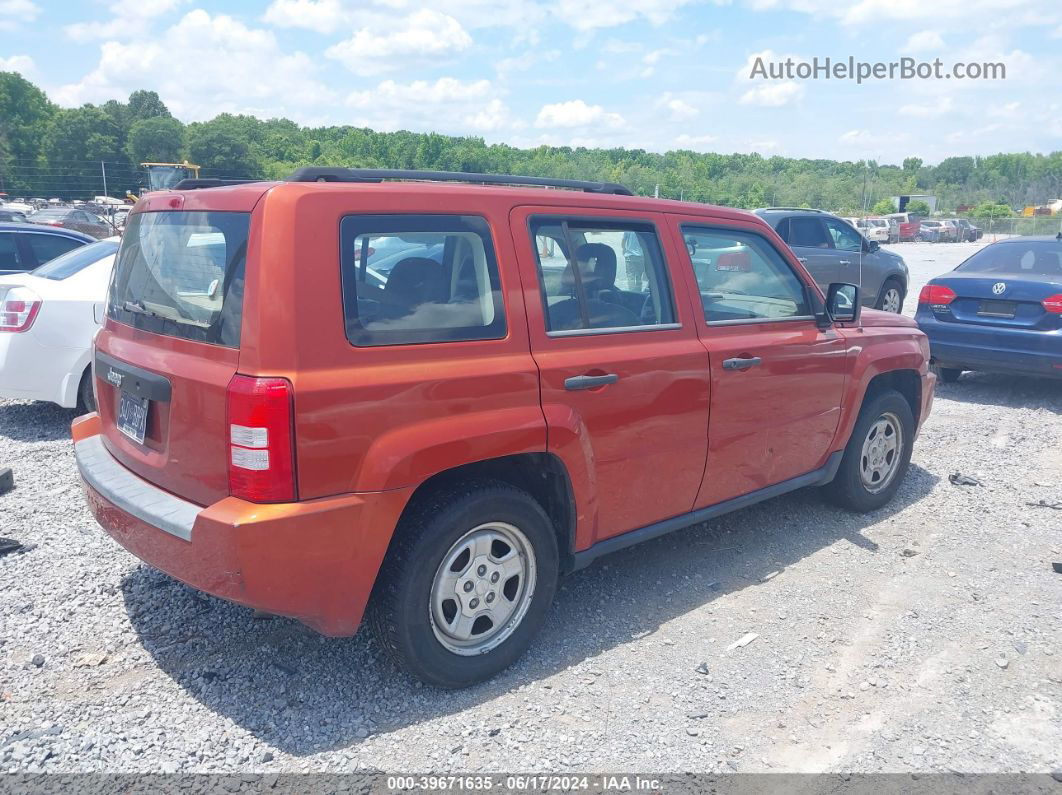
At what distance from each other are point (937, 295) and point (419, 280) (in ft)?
24.1

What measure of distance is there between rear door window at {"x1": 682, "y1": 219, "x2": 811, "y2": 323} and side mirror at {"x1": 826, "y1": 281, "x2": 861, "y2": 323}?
0.19 meters

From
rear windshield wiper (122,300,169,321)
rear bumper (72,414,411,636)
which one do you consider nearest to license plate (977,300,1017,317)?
rear bumper (72,414,411,636)

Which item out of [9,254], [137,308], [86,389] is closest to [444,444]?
[137,308]

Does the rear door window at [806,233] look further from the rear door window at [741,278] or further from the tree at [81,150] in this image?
the tree at [81,150]

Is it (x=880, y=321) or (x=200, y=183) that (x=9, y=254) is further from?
(x=880, y=321)

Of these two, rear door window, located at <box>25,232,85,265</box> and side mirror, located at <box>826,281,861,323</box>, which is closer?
side mirror, located at <box>826,281,861,323</box>

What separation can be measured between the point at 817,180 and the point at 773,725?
59925 millimetres

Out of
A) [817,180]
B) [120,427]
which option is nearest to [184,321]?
[120,427]

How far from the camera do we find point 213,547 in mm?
2740

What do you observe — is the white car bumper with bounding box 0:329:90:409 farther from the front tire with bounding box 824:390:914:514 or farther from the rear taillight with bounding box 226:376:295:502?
the front tire with bounding box 824:390:914:514

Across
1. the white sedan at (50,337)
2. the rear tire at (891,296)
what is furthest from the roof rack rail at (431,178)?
the rear tire at (891,296)

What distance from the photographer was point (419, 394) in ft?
9.57

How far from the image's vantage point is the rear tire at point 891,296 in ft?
44.1

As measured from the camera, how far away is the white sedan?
6.29 m
